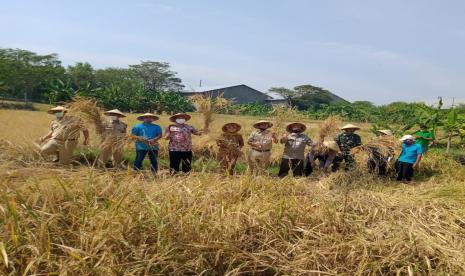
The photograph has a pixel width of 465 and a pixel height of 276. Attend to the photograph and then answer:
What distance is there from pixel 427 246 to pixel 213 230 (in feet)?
5.61

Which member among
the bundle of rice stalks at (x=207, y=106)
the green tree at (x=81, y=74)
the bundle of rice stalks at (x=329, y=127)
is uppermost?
the green tree at (x=81, y=74)

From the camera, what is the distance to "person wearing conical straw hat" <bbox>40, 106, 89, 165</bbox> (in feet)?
19.0

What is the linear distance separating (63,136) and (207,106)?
2.23 m

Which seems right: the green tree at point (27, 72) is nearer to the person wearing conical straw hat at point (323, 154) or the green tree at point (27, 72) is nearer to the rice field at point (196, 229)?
the person wearing conical straw hat at point (323, 154)

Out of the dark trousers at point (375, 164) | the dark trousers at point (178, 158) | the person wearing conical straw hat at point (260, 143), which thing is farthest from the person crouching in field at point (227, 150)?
the dark trousers at point (375, 164)

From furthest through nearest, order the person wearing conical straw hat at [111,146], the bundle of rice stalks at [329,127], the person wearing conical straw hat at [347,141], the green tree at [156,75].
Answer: the green tree at [156,75] < the bundle of rice stalks at [329,127] < the person wearing conical straw hat at [347,141] < the person wearing conical straw hat at [111,146]

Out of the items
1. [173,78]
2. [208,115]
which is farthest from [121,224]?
[173,78]

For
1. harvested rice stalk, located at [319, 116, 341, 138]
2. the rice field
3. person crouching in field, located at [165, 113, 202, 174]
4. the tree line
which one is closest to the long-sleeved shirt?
harvested rice stalk, located at [319, 116, 341, 138]

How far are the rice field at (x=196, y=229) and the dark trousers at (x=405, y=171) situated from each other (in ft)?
10.7

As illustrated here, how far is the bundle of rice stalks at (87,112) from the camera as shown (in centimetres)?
578

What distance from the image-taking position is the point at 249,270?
3.01 metres

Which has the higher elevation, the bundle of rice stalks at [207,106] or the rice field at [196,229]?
the bundle of rice stalks at [207,106]

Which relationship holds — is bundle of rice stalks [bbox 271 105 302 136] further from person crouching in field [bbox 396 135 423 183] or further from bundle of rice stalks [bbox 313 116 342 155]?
person crouching in field [bbox 396 135 423 183]

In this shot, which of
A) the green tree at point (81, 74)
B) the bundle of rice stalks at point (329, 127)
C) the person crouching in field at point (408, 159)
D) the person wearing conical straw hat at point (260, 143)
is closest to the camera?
the person wearing conical straw hat at point (260, 143)
